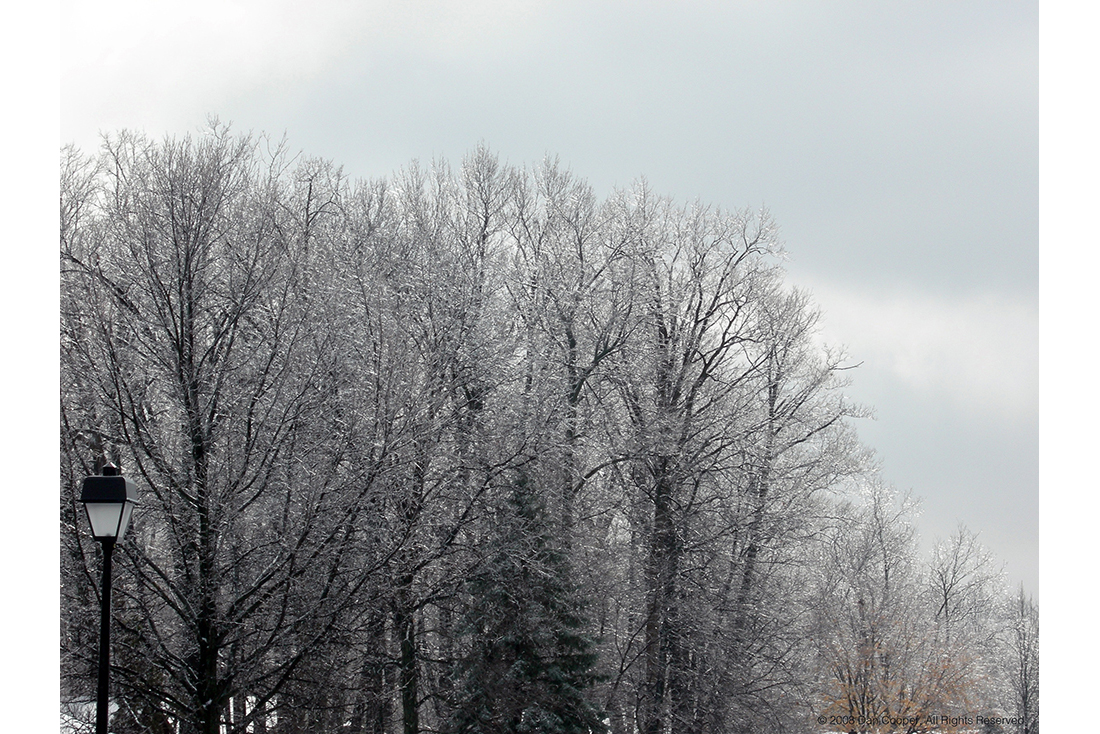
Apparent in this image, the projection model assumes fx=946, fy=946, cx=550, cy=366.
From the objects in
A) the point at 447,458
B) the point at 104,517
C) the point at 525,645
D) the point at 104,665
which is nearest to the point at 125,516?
the point at 104,517

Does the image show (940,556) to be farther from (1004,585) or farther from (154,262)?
(154,262)

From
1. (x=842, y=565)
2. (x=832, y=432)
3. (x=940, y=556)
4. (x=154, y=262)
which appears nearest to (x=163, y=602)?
(x=154, y=262)

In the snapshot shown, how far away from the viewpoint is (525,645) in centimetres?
1759

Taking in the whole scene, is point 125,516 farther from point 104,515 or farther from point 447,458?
point 447,458

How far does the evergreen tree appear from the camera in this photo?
55.1 feet

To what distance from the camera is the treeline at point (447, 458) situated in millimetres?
12133

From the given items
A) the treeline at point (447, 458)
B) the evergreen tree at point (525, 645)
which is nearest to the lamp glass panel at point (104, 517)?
the treeline at point (447, 458)

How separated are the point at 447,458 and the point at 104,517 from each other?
8.36 metres

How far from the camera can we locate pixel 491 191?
24.0 metres

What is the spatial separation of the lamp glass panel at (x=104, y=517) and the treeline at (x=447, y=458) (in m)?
4.00

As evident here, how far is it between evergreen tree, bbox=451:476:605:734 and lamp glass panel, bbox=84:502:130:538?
9322 mm

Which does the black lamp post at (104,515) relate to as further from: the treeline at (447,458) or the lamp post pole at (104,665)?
the treeline at (447,458)

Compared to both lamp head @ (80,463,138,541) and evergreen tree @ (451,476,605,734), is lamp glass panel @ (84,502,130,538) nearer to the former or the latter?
lamp head @ (80,463,138,541)
